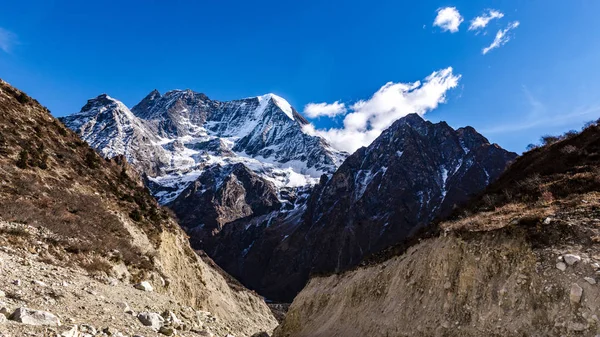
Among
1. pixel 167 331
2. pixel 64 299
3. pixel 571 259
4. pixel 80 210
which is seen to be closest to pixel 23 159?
pixel 80 210

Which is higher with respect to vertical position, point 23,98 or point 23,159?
point 23,98

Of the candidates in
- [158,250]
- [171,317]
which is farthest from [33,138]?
[171,317]

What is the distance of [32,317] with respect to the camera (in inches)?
331

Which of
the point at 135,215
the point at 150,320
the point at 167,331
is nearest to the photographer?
the point at 167,331

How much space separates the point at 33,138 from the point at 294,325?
25.3 metres

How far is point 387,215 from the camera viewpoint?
624 ft

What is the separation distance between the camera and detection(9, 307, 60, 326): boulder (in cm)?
825

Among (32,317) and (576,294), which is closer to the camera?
(32,317)

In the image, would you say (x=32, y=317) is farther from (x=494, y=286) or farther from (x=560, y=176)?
(x=560, y=176)

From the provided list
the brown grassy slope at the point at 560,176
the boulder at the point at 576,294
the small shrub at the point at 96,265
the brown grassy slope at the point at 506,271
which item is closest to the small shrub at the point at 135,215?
the small shrub at the point at 96,265

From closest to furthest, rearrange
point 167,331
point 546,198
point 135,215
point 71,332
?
Result: 1. point 71,332
2. point 167,331
3. point 546,198
4. point 135,215

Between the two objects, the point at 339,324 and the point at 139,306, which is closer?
the point at 139,306

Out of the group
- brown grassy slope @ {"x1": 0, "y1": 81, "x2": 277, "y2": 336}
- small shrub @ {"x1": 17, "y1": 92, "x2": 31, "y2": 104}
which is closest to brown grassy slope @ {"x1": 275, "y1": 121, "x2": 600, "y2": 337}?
brown grassy slope @ {"x1": 0, "y1": 81, "x2": 277, "y2": 336}

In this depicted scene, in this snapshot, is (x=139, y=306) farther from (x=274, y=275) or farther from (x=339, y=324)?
(x=274, y=275)
